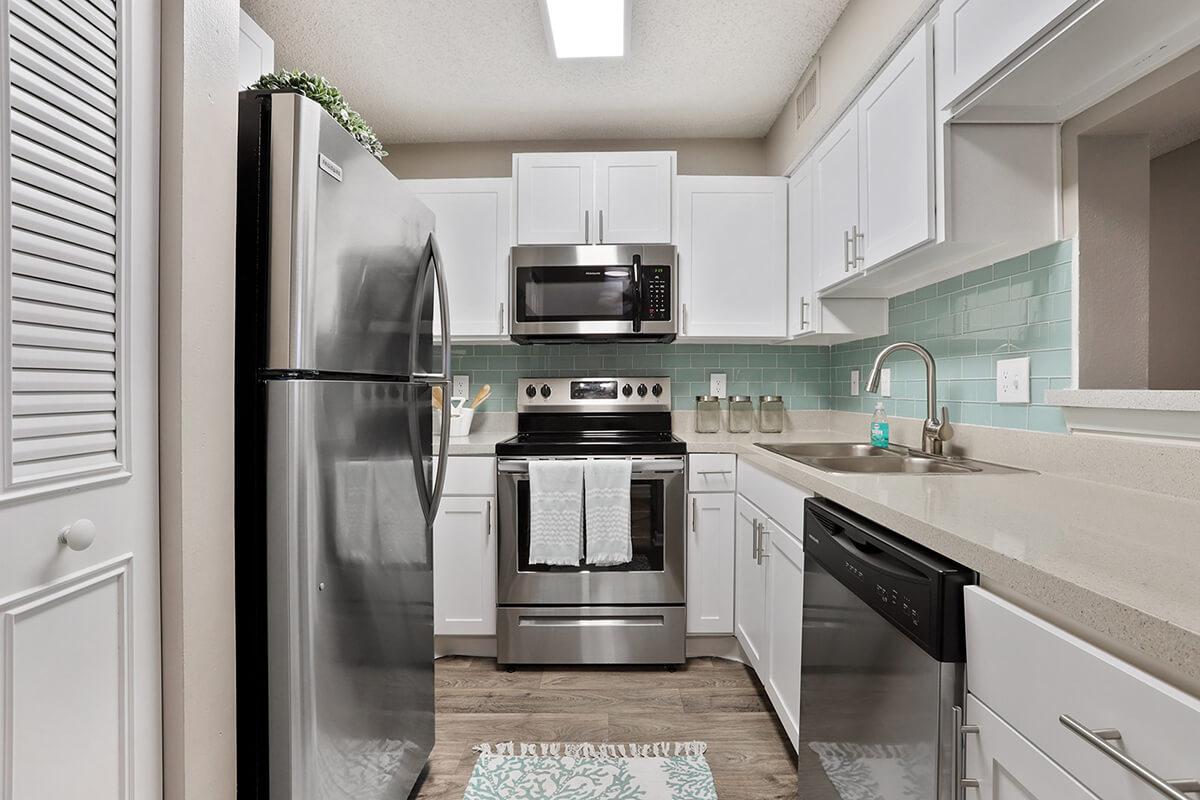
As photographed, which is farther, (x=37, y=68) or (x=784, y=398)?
(x=784, y=398)

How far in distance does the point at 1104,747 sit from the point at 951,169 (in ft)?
4.22

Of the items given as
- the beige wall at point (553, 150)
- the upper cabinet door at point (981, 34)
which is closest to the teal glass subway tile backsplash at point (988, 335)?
the upper cabinet door at point (981, 34)

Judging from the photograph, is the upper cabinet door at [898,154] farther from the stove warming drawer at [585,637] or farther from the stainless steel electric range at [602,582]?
the stove warming drawer at [585,637]

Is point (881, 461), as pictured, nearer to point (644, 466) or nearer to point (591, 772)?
point (644, 466)

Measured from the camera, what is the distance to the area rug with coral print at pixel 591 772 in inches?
66.4

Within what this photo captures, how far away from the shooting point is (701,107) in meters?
2.77

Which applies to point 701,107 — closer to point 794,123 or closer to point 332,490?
point 794,123

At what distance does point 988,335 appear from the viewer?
1.71 metres

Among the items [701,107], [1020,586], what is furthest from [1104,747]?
[701,107]

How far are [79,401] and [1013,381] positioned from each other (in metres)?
1.96

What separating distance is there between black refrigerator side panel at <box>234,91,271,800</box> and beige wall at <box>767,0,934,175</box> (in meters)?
1.60

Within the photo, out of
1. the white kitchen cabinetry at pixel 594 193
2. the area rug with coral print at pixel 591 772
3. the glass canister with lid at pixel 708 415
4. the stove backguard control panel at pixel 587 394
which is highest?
the white kitchen cabinetry at pixel 594 193

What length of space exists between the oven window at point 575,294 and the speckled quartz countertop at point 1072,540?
1396 millimetres

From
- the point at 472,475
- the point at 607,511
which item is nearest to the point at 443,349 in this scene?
the point at 472,475
